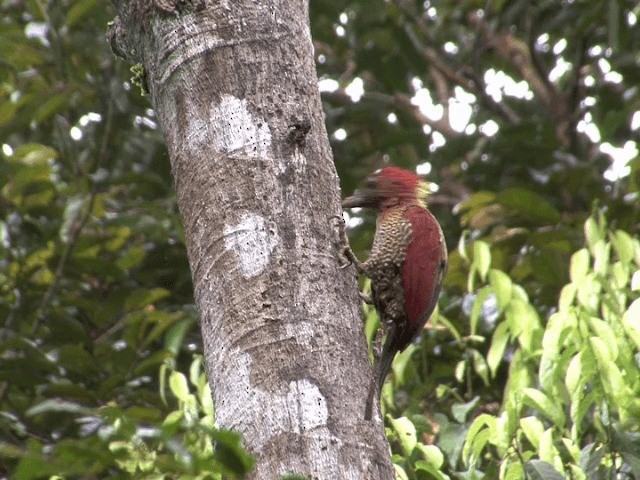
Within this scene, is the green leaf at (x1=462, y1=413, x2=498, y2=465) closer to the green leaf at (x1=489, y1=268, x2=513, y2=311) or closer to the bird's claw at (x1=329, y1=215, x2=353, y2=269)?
the green leaf at (x1=489, y1=268, x2=513, y2=311)

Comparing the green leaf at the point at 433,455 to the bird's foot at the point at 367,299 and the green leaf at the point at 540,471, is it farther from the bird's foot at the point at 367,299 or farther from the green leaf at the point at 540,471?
the bird's foot at the point at 367,299

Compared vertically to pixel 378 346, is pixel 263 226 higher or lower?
higher

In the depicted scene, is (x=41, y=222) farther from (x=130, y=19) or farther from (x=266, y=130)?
(x=266, y=130)

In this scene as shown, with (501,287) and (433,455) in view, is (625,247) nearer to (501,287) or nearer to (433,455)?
(501,287)

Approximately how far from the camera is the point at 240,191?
1.96m

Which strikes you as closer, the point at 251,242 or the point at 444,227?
the point at 251,242

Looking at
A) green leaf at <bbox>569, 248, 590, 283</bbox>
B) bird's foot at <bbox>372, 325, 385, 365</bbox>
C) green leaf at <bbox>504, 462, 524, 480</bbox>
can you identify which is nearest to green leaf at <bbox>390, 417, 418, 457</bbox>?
green leaf at <bbox>504, 462, 524, 480</bbox>

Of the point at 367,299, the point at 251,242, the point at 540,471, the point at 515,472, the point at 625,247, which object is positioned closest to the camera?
the point at 251,242

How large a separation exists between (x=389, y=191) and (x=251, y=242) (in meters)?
1.57

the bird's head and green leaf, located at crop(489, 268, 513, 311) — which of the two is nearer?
green leaf, located at crop(489, 268, 513, 311)

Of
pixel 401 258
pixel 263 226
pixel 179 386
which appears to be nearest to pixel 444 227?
pixel 401 258

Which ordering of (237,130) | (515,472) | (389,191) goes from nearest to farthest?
(237,130) < (515,472) < (389,191)

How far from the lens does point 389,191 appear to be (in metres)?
3.42

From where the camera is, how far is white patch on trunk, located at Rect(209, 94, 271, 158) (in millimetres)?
2021
